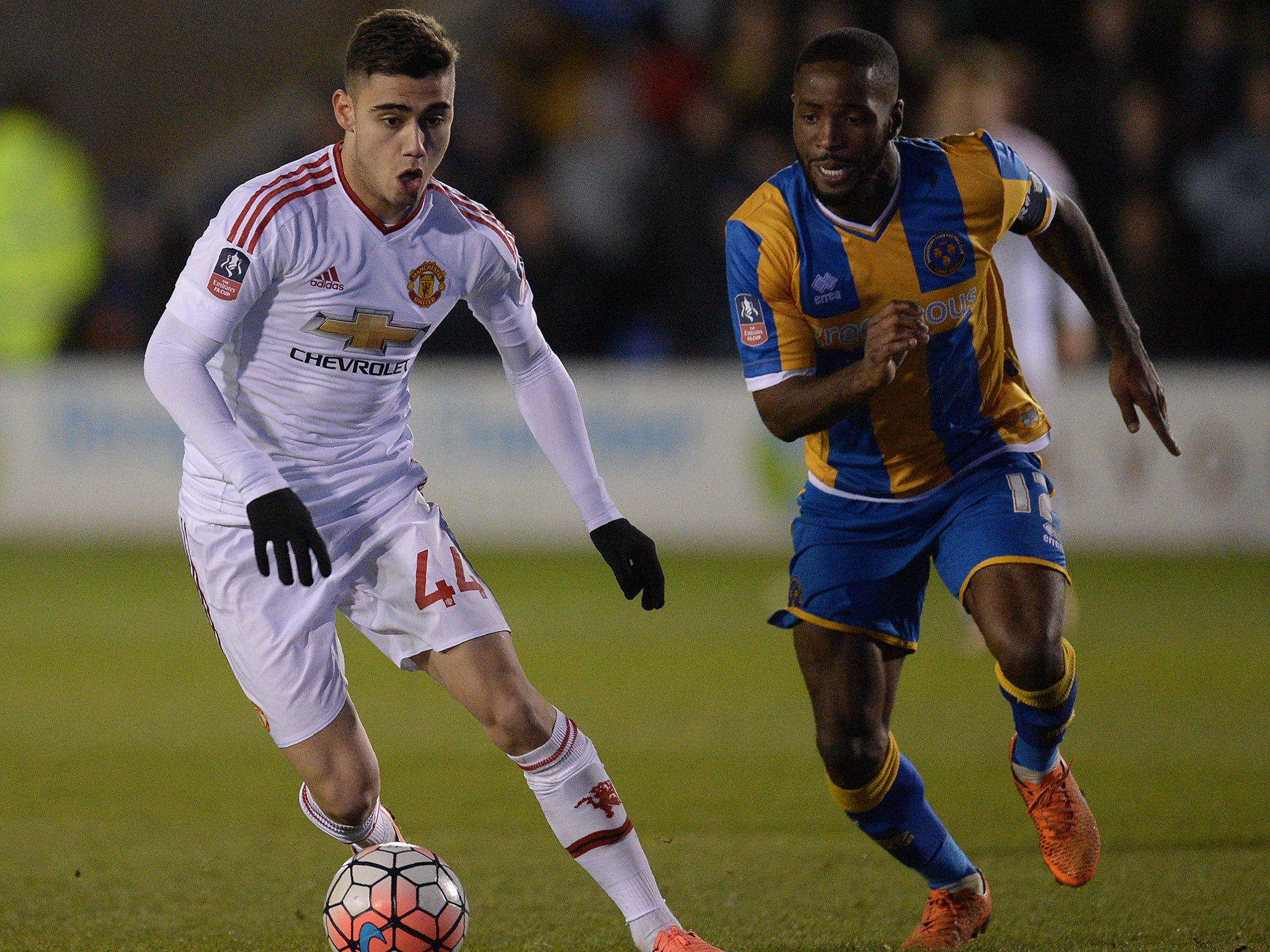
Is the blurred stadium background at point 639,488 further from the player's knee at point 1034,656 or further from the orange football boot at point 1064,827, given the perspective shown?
the player's knee at point 1034,656

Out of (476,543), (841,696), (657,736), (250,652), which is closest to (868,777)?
(841,696)

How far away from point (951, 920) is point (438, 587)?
1.53 metres

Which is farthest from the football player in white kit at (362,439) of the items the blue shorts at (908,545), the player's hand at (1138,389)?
the player's hand at (1138,389)

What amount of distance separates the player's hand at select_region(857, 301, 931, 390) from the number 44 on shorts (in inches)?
41.8

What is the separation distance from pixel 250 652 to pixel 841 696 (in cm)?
148

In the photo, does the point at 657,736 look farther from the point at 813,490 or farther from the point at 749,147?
the point at 749,147

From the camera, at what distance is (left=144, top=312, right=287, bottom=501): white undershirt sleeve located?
3.71 m

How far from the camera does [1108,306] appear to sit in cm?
453

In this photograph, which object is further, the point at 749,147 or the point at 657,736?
Answer: the point at 749,147

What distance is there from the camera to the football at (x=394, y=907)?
12.1ft

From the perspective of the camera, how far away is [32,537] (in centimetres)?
1209

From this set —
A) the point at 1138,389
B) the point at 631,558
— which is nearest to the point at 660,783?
the point at 631,558

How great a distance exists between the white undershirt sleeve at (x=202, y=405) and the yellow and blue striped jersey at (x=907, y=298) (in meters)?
1.26

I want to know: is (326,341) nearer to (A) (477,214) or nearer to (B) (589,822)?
(A) (477,214)
